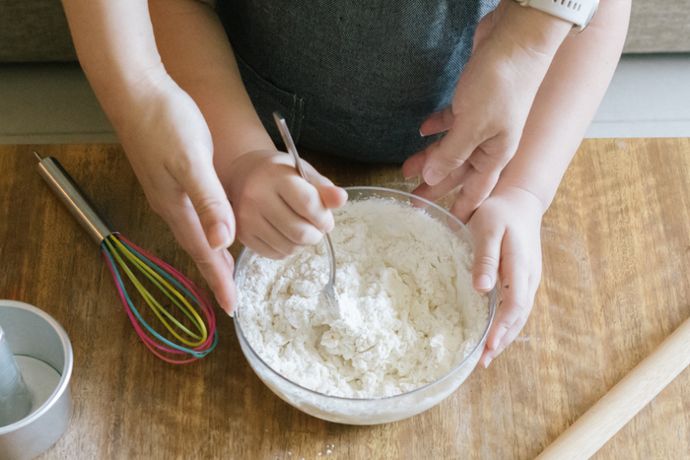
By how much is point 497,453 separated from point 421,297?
15 centimetres

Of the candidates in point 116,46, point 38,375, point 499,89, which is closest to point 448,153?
point 499,89

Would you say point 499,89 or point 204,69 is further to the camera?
point 204,69

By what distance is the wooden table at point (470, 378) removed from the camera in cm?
78

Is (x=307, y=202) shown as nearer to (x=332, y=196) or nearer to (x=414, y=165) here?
(x=332, y=196)

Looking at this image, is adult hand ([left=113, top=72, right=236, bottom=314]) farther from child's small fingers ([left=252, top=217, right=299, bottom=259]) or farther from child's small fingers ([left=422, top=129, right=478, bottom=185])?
child's small fingers ([left=422, top=129, right=478, bottom=185])

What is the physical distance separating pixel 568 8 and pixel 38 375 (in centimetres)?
54

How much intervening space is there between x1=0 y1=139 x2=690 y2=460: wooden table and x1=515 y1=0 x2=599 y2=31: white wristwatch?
214mm

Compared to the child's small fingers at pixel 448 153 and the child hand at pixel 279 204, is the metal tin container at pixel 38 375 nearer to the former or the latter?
the child hand at pixel 279 204

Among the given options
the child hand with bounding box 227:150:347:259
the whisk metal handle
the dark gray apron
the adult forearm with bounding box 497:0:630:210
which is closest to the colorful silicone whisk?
the whisk metal handle

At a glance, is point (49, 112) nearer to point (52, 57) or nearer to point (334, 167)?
point (52, 57)

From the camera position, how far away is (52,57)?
1192mm

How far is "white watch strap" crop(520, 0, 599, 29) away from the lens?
73 cm

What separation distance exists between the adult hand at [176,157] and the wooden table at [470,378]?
150mm

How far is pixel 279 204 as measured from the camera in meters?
0.74
